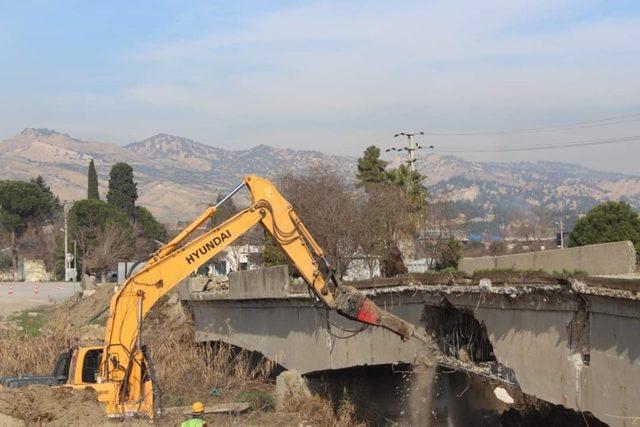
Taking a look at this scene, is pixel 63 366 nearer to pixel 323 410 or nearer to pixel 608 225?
pixel 323 410

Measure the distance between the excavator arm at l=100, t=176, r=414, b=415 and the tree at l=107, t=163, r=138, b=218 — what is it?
101975mm

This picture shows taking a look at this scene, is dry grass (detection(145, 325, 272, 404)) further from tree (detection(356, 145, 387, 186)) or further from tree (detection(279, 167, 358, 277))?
tree (detection(356, 145, 387, 186))

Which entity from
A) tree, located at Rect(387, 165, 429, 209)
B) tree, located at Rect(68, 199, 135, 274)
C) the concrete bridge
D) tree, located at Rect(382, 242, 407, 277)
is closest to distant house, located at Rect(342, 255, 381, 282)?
tree, located at Rect(382, 242, 407, 277)

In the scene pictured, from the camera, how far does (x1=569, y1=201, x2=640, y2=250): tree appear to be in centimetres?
4562

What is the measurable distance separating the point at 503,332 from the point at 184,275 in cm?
736

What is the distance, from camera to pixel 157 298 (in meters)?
19.3

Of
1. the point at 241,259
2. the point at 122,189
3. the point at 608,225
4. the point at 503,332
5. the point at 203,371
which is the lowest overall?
the point at 203,371

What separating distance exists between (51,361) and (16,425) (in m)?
14.3

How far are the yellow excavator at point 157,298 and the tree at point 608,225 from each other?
95.1 ft

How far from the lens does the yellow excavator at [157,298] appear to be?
60.3 ft

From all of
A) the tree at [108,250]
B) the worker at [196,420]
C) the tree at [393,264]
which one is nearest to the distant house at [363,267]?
the tree at [393,264]

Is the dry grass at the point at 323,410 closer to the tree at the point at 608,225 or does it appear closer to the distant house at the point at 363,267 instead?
the distant house at the point at 363,267

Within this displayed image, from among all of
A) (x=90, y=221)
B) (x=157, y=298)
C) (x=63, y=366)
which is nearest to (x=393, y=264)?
(x=157, y=298)

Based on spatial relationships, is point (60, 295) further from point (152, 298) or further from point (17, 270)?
point (17, 270)
